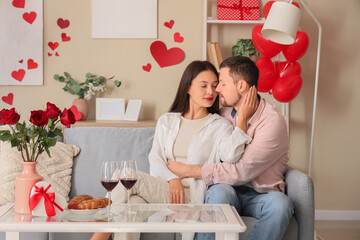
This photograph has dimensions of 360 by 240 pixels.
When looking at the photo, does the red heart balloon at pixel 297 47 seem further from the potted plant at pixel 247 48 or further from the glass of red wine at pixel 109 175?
the glass of red wine at pixel 109 175

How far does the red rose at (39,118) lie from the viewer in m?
1.71

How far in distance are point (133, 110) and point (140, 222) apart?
2441 mm

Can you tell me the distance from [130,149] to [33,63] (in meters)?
1.82

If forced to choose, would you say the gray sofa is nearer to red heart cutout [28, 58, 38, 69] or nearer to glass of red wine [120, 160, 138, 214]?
glass of red wine [120, 160, 138, 214]

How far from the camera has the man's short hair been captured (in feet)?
8.32

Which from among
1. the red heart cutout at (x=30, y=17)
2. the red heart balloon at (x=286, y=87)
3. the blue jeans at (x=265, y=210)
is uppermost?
the red heart cutout at (x=30, y=17)

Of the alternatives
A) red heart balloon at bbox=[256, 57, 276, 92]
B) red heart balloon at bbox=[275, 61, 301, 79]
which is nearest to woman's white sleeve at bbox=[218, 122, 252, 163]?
red heart balloon at bbox=[256, 57, 276, 92]

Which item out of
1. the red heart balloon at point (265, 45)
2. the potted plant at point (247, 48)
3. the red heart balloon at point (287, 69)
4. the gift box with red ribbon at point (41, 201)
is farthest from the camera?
the potted plant at point (247, 48)

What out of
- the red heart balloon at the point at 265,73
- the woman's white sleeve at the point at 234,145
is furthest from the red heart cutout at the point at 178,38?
the woman's white sleeve at the point at 234,145

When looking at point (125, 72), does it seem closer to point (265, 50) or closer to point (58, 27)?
point (58, 27)

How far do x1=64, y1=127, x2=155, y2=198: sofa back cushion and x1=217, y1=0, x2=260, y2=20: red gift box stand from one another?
1568mm

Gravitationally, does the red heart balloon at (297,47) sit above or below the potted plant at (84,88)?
above

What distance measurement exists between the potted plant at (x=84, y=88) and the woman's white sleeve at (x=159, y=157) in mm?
1457

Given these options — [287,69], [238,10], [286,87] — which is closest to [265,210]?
[286,87]
